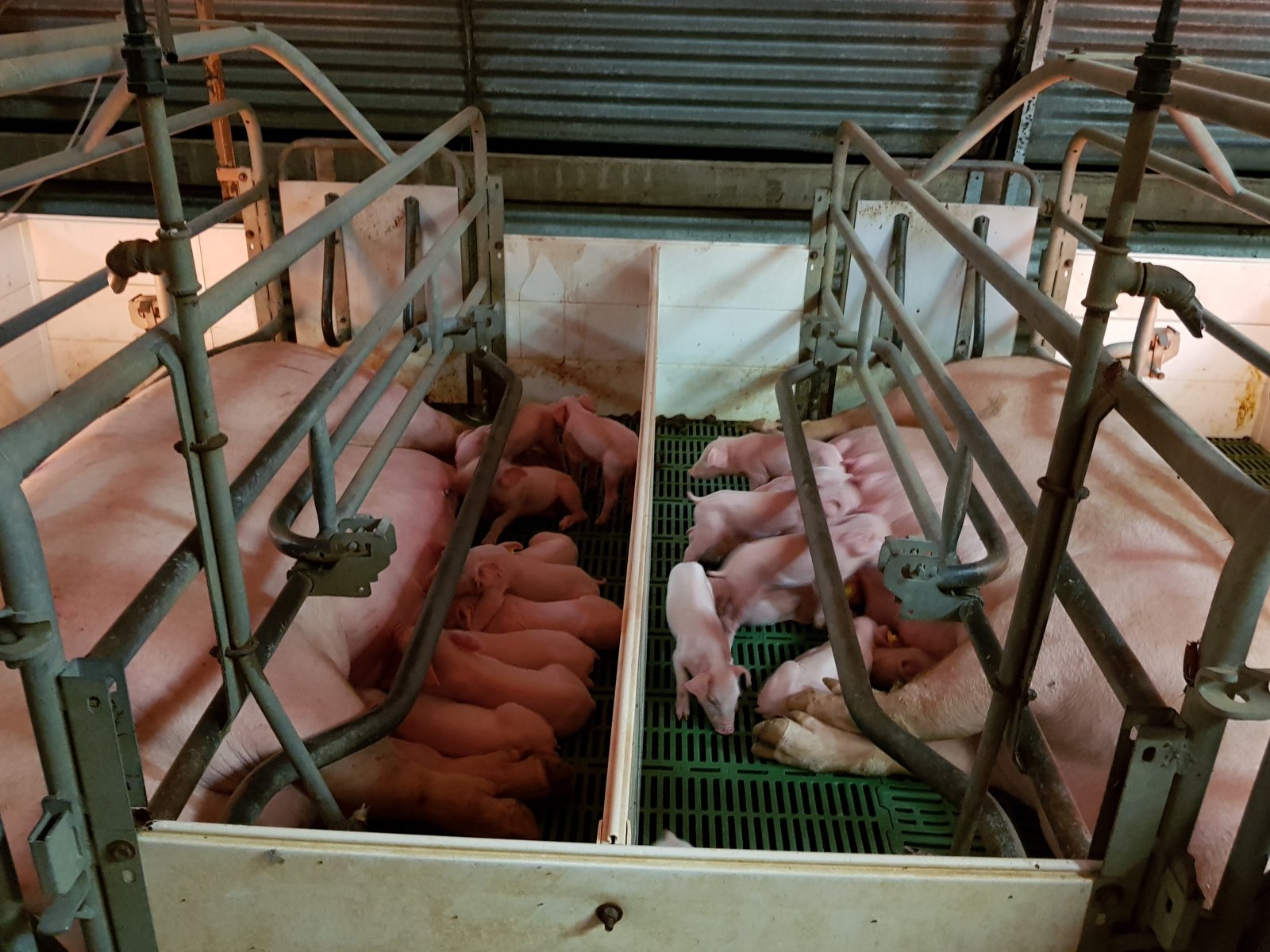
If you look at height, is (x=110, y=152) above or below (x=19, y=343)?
above

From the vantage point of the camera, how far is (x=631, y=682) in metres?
1.51

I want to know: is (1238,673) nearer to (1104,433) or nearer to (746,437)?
(1104,433)

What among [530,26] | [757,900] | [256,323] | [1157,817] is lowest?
[256,323]

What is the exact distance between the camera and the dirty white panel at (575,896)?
1322mm

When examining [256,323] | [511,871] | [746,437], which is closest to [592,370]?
[746,437]

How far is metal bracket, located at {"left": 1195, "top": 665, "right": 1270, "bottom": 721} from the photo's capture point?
114 cm

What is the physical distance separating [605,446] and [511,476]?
0.35 m

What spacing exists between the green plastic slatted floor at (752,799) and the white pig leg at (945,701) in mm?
183

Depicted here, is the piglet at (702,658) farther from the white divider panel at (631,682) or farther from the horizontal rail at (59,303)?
the horizontal rail at (59,303)

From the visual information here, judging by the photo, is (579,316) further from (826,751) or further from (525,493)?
(826,751)

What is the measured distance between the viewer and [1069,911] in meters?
1.37

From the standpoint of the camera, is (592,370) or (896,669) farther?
(592,370)

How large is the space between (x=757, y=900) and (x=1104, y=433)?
2061 mm

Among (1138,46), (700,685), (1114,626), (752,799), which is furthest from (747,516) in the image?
(1138,46)
